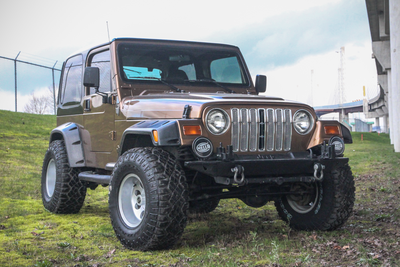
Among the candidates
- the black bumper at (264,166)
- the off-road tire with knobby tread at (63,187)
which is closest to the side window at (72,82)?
the off-road tire with knobby tread at (63,187)

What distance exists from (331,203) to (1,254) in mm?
3669

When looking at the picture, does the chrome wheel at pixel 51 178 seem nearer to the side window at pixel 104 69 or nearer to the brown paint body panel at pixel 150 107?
the brown paint body panel at pixel 150 107

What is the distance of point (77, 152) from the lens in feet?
22.9

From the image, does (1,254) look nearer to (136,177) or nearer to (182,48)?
(136,177)

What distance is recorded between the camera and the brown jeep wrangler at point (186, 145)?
4668 mm

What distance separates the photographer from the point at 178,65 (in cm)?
644

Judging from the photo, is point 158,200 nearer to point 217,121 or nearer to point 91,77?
→ point 217,121

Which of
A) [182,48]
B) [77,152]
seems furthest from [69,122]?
[182,48]

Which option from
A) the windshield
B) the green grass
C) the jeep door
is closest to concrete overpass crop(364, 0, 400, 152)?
the green grass

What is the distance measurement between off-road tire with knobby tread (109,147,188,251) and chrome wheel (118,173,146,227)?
12cm

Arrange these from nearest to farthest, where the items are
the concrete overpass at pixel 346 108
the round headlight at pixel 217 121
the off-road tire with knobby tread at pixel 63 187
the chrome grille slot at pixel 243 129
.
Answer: the round headlight at pixel 217 121
the chrome grille slot at pixel 243 129
the off-road tire with knobby tread at pixel 63 187
the concrete overpass at pixel 346 108

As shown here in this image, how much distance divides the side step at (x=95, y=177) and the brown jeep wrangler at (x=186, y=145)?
1.3 inches

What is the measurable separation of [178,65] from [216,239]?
247 centimetres

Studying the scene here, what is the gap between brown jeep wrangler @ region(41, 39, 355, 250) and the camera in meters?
4.67
